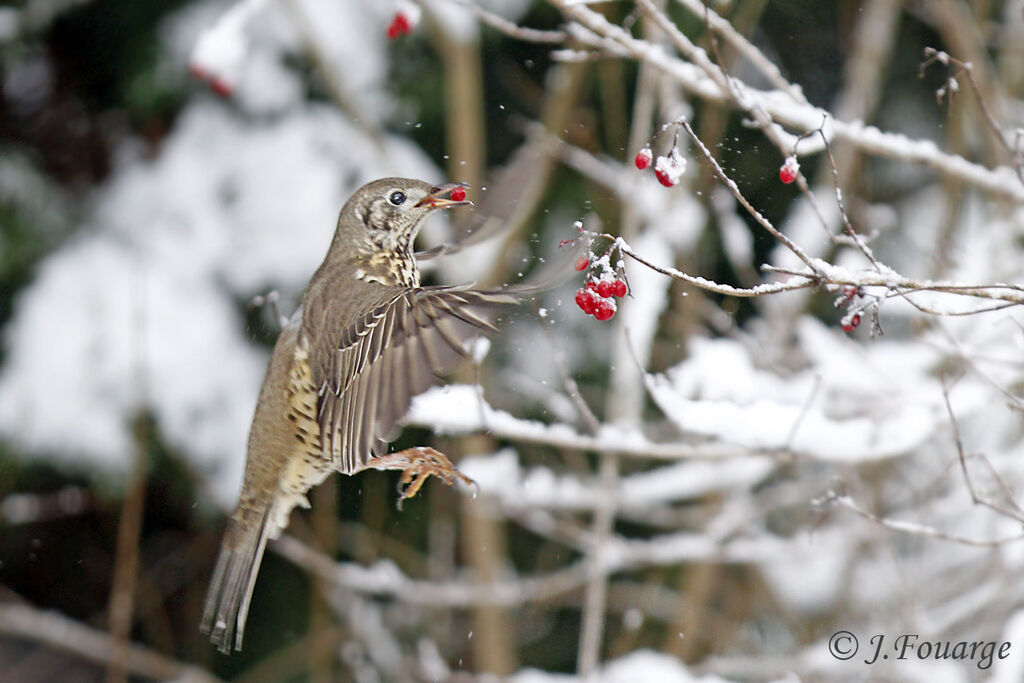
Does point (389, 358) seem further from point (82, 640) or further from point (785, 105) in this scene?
point (82, 640)

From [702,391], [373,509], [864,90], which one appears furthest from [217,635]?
[864,90]

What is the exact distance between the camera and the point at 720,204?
270 cm

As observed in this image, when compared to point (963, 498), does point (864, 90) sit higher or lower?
higher

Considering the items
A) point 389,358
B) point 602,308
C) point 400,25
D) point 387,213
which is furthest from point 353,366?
point 400,25

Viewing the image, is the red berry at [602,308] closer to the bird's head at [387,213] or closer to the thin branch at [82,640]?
the bird's head at [387,213]

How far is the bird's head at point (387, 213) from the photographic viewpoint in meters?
1.07

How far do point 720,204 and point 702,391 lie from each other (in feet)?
2.13

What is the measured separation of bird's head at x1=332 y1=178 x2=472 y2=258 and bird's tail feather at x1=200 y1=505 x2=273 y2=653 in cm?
37

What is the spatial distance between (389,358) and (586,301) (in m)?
0.22

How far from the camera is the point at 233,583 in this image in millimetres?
1144

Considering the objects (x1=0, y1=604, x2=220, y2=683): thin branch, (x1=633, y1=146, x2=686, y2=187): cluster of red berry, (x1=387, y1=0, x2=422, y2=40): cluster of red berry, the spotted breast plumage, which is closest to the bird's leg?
the spotted breast plumage

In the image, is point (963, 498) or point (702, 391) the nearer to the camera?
point (702, 391)

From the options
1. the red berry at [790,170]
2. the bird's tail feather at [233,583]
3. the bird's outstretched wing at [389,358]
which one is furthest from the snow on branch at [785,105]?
the bird's tail feather at [233,583]

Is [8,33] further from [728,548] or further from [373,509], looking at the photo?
[728,548]
